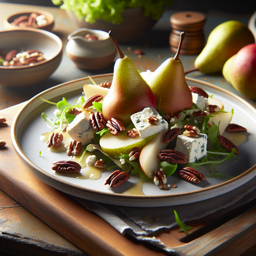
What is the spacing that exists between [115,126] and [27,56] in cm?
95

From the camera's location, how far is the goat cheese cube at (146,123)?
914 mm

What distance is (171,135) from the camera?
0.95 meters

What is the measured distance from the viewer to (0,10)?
8.76 feet

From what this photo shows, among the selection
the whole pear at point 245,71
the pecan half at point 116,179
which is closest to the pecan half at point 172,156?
the pecan half at point 116,179

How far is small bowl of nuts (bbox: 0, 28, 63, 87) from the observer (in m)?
1.51

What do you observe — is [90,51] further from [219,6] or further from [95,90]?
[219,6]

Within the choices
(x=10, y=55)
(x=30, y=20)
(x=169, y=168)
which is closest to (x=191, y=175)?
(x=169, y=168)

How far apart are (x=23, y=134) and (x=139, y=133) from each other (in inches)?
16.5

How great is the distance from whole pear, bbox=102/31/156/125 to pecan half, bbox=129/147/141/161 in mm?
119

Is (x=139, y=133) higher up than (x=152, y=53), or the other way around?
(x=139, y=133)

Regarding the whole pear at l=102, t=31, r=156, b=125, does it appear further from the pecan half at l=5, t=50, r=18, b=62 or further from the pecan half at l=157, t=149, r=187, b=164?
the pecan half at l=5, t=50, r=18, b=62

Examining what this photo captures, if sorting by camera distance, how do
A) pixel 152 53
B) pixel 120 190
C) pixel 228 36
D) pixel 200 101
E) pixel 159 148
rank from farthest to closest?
Answer: pixel 152 53 < pixel 228 36 < pixel 200 101 < pixel 159 148 < pixel 120 190

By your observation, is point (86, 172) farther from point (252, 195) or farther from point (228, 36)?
point (228, 36)

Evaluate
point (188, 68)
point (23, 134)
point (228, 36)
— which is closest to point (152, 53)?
point (188, 68)
